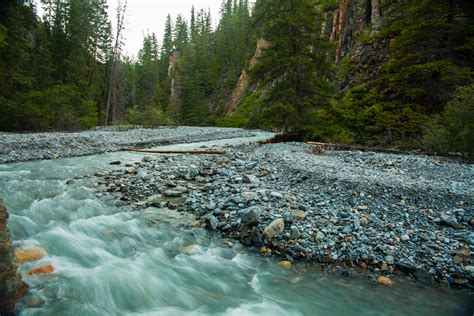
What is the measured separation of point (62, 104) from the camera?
733 inches

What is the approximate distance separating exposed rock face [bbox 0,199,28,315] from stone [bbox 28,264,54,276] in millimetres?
628

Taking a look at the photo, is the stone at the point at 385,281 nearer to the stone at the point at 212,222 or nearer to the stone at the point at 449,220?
the stone at the point at 449,220

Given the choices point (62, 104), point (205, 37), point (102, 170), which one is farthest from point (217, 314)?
point (205, 37)

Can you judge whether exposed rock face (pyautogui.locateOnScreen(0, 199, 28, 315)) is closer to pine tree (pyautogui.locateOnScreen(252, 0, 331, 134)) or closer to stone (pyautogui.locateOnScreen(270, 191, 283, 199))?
stone (pyautogui.locateOnScreen(270, 191, 283, 199))

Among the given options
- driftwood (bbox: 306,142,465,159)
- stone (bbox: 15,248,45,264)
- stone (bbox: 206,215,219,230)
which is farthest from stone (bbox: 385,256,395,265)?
driftwood (bbox: 306,142,465,159)

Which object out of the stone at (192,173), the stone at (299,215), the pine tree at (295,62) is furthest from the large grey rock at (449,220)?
the pine tree at (295,62)

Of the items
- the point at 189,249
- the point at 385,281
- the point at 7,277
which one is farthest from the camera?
the point at 189,249

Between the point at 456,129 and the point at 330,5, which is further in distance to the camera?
the point at 330,5

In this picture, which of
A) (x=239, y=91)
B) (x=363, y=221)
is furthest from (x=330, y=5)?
(x=363, y=221)

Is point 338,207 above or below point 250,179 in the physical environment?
below

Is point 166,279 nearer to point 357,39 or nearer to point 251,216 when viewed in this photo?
point 251,216

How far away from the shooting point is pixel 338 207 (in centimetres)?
475

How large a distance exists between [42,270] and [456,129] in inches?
418

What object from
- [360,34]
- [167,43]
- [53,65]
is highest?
[167,43]
